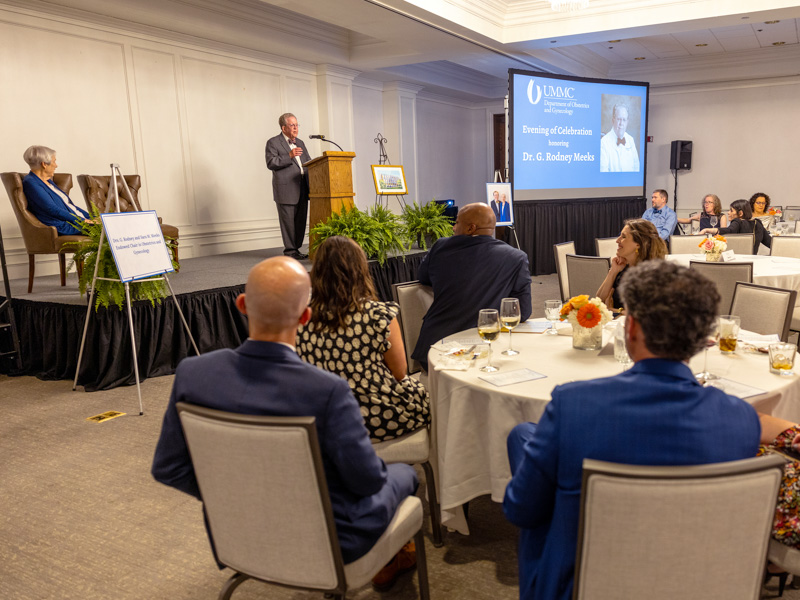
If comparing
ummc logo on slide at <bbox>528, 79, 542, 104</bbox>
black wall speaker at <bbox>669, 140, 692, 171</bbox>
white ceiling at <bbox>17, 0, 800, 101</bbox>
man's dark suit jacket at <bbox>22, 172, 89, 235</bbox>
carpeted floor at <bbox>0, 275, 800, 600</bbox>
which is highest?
white ceiling at <bbox>17, 0, 800, 101</bbox>

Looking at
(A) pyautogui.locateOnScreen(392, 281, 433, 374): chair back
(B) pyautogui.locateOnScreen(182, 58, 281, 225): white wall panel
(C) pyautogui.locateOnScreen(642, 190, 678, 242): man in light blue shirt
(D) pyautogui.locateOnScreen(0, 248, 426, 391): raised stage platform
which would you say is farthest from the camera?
(C) pyautogui.locateOnScreen(642, 190, 678, 242): man in light blue shirt

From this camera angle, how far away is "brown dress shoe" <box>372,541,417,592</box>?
219cm

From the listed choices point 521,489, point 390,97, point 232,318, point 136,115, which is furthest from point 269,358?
point 390,97

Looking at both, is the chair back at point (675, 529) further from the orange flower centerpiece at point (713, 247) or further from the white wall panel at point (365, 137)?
the white wall panel at point (365, 137)

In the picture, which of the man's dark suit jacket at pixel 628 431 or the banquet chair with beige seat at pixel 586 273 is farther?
the banquet chair with beige seat at pixel 586 273

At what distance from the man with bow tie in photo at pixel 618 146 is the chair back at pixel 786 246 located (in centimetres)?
438

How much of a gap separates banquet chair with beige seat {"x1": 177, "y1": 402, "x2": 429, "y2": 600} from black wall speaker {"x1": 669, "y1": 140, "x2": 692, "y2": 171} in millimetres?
10909

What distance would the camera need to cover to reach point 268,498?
144cm

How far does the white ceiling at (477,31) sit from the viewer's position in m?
6.64

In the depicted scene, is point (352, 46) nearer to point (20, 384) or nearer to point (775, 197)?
point (20, 384)

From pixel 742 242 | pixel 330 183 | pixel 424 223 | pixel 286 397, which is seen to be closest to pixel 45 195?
pixel 330 183

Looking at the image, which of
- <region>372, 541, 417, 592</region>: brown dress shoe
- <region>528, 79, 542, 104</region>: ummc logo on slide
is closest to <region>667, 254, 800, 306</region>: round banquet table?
<region>372, 541, 417, 592</region>: brown dress shoe

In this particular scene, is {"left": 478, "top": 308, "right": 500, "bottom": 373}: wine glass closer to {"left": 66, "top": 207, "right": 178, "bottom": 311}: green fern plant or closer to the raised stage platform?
{"left": 66, "top": 207, "right": 178, "bottom": 311}: green fern plant

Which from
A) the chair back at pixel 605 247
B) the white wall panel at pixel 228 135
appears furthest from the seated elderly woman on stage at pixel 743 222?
the white wall panel at pixel 228 135
